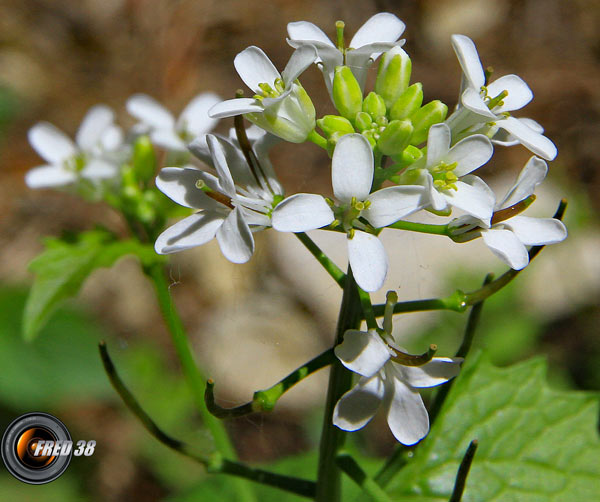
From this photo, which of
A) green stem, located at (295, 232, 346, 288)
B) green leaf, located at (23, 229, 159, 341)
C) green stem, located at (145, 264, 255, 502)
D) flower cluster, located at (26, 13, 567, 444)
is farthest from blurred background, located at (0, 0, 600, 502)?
flower cluster, located at (26, 13, 567, 444)

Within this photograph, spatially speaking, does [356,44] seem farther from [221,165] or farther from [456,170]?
[221,165]

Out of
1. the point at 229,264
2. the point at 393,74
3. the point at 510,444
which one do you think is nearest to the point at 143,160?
the point at 393,74

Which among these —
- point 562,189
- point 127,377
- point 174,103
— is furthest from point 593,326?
point 174,103

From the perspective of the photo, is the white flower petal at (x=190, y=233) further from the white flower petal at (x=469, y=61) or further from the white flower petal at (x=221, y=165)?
the white flower petal at (x=469, y=61)

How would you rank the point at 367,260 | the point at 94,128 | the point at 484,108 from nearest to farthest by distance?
1. the point at 367,260
2. the point at 484,108
3. the point at 94,128

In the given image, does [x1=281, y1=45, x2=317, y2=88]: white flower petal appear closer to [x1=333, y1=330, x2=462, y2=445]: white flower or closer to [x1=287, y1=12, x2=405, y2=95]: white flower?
[x1=287, y1=12, x2=405, y2=95]: white flower

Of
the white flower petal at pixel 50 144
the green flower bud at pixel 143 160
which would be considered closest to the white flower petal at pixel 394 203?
the green flower bud at pixel 143 160

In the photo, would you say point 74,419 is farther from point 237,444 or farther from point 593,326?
point 593,326
